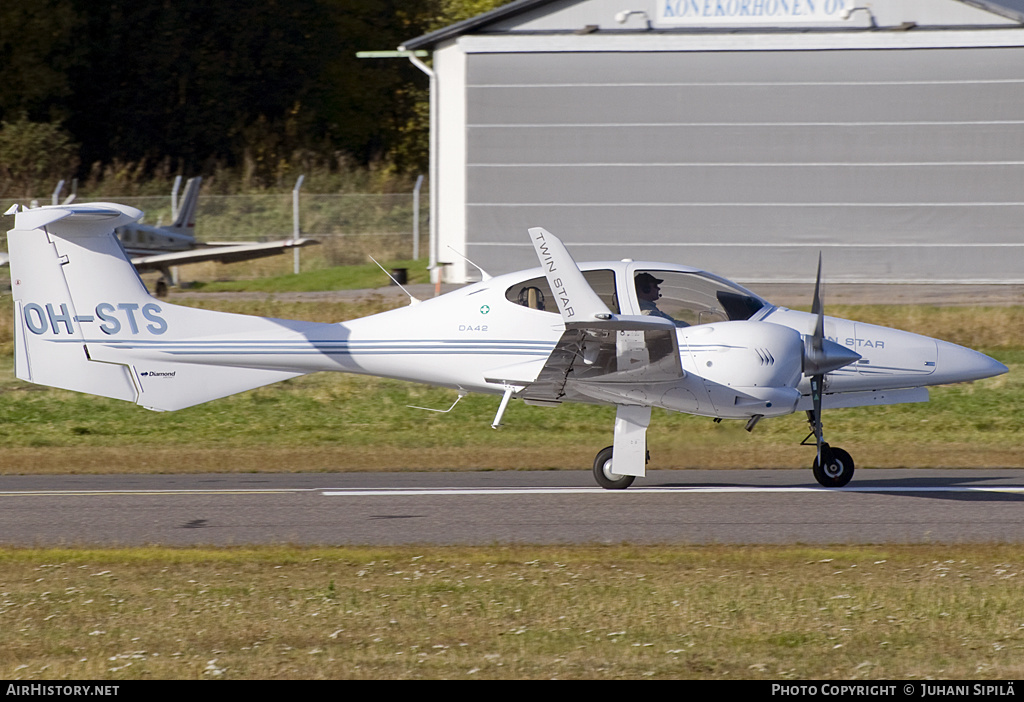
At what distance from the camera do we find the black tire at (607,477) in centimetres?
1247

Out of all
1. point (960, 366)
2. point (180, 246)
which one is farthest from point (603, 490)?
point (180, 246)

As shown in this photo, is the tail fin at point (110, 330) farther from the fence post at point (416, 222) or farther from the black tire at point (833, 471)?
the fence post at point (416, 222)

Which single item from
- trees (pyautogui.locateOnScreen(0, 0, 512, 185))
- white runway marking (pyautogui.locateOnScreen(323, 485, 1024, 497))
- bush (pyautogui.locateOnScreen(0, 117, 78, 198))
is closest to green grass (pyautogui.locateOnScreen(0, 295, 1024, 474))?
white runway marking (pyautogui.locateOnScreen(323, 485, 1024, 497))

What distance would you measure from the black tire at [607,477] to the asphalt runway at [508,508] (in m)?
0.09

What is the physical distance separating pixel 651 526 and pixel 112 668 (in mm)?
5228

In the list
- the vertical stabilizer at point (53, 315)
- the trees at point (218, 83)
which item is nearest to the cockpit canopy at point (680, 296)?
the vertical stabilizer at point (53, 315)

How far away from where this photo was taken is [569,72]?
27.8 metres

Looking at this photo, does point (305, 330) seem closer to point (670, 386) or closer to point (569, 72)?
point (670, 386)

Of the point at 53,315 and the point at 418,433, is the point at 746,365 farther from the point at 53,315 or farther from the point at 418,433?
the point at 53,315

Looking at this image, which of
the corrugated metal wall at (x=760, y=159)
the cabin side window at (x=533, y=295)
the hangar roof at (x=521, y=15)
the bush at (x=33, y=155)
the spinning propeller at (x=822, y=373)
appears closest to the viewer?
the spinning propeller at (x=822, y=373)

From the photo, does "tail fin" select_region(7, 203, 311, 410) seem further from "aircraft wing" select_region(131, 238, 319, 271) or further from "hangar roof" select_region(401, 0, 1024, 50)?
"aircraft wing" select_region(131, 238, 319, 271)

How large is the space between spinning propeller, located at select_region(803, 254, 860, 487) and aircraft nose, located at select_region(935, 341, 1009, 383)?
94cm

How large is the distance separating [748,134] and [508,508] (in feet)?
59.2

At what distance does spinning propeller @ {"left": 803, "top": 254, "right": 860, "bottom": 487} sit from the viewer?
12.0 meters
